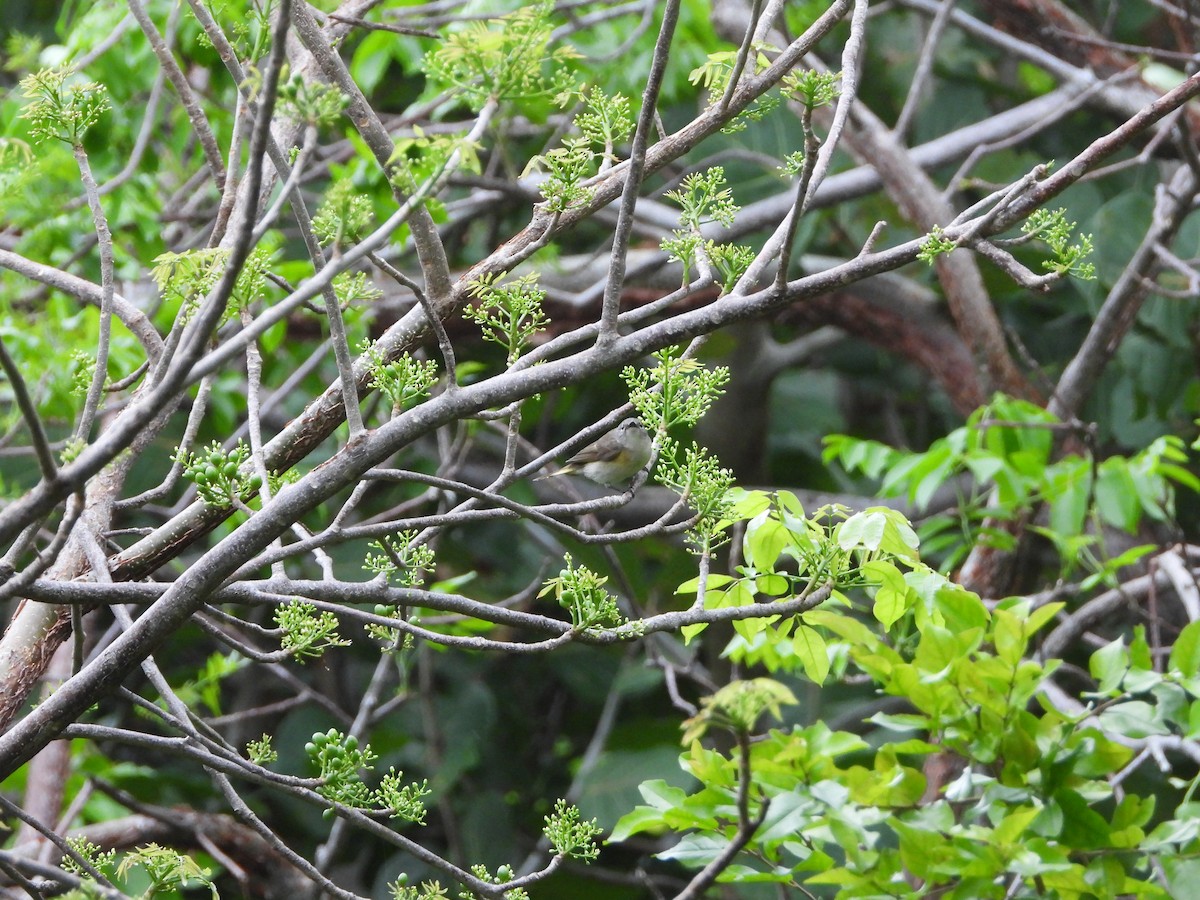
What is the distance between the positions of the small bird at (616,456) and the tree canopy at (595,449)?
3 cm

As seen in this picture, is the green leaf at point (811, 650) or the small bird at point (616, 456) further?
the small bird at point (616, 456)

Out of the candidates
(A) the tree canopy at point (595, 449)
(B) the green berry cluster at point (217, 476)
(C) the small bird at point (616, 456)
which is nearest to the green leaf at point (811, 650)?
(A) the tree canopy at point (595, 449)

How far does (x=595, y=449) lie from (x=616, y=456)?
6cm

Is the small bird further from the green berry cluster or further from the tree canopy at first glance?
the green berry cluster

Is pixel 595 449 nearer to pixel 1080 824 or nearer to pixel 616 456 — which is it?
pixel 616 456

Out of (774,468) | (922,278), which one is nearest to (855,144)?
(922,278)

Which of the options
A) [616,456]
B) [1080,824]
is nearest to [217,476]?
[1080,824]

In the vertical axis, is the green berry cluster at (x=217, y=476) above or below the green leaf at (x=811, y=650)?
above

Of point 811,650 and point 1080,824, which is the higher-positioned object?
point 811,650

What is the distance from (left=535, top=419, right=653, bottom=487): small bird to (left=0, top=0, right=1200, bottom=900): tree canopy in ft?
0.09

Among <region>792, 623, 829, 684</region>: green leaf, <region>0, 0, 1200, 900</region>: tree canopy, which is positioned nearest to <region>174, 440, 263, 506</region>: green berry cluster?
<region>0, 0, 1200, 900</region>: tree canopy

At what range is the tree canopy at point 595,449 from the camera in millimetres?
1247

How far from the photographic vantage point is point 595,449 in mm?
2924

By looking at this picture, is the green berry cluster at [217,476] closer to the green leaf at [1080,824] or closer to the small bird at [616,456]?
the green leaf at [1080,824]
